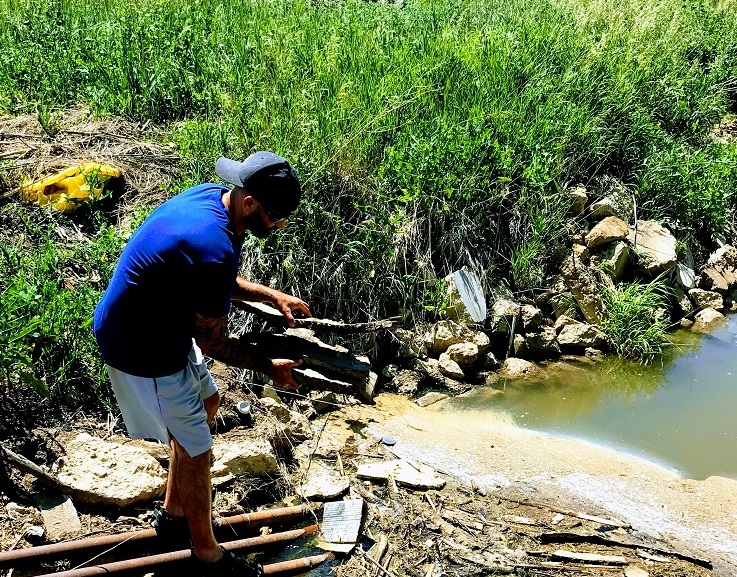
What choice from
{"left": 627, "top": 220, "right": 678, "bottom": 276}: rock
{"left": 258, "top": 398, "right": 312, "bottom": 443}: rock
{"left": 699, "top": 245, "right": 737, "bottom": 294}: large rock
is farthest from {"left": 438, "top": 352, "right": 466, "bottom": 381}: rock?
{"left": 699, "top": 245, "right": 737, "bottom": 294}: large rock

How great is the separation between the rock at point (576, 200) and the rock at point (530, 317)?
1134mm

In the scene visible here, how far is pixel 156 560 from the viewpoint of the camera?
11.4ft

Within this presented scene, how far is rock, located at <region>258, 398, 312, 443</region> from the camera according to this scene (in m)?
4.75

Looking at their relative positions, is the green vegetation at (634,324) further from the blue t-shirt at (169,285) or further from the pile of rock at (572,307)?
the blue t-shirt at (169,285)

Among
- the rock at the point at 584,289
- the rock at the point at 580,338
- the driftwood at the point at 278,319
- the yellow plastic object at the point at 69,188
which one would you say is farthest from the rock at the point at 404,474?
the yellow plastic object at the point at 69,188

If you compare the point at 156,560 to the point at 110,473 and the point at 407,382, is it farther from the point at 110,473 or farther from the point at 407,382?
the point at 407,382

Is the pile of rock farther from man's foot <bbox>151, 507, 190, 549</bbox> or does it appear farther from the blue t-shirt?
the blue t-shirt

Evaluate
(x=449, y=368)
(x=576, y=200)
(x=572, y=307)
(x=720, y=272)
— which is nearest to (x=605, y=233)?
(x=576, y=200)

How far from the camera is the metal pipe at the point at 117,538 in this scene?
11.1 ft

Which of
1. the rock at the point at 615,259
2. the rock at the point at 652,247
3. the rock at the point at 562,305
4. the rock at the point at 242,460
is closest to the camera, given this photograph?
the rock at the point at 242,460

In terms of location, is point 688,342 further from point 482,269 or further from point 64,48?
point 64,48

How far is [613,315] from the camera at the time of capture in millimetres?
6426

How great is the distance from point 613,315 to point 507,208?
123cm

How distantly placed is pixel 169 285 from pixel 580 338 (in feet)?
13.5
